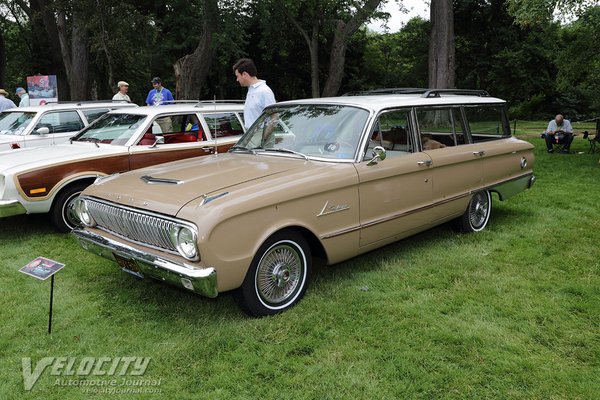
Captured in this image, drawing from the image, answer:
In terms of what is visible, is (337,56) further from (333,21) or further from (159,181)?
(159,181)

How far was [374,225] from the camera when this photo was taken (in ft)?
15.6

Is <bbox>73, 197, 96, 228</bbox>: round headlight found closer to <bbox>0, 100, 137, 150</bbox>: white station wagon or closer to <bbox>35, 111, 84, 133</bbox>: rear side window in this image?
<bbox>0, 100, 137, 150</bbox>: white station wagon

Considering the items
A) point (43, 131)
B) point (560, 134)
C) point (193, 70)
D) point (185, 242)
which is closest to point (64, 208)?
point (43, 131)

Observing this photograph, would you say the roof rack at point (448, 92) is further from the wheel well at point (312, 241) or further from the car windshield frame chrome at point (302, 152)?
the wheel well at point (312, 241)

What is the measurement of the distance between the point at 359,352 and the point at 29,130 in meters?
7.18

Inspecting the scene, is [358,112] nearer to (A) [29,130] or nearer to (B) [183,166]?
(B) [183,166]

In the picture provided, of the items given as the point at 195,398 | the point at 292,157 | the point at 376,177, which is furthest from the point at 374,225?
the point at 195,398

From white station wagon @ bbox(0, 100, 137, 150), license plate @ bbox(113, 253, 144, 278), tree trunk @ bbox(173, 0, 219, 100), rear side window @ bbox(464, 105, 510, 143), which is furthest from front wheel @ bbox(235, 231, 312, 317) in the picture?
tree trunk @ bbox(173, 0, 219, 100)

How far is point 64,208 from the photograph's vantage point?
21.4 feet

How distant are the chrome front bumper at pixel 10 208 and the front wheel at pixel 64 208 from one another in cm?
44

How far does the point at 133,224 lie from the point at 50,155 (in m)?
3.22

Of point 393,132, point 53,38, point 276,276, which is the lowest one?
point 276,276

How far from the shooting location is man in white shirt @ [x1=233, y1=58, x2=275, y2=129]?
6.31 meters

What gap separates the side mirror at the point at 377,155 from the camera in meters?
4.61
